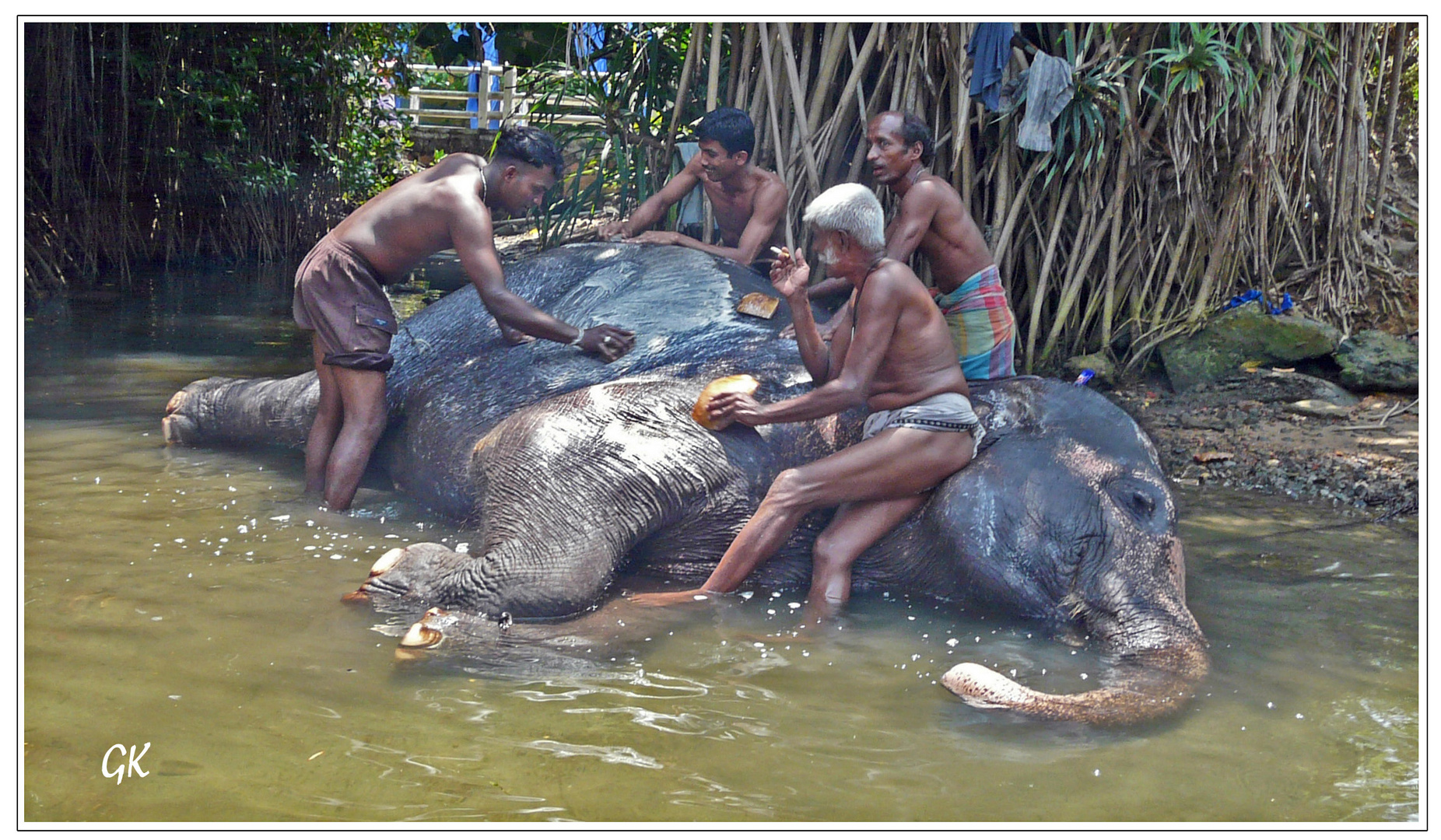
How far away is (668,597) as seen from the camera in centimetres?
360

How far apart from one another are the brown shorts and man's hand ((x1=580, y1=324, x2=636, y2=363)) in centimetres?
79

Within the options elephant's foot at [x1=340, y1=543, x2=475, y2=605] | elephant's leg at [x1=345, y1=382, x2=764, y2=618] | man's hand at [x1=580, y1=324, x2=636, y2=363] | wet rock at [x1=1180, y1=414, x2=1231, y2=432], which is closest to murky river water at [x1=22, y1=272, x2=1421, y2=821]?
elephant's foot at [x1=340, y1=543, x2=475, y2=605]

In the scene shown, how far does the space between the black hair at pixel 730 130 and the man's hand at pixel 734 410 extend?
5.52ft

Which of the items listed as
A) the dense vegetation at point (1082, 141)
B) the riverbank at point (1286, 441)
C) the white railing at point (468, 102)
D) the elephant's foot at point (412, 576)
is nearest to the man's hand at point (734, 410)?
the elephant's foot at point (412, 576)

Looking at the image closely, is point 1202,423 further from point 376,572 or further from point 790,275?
point 376,572

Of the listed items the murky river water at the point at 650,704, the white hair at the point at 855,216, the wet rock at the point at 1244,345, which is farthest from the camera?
the wet rock at the point at 1244,345

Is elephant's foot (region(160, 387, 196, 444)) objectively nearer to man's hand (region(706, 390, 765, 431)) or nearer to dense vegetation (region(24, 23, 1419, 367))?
dense vegetation (region(24, 23, 1419, 367))

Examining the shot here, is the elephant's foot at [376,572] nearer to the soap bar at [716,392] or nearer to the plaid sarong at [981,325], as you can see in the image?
the soap bar at [716,392]

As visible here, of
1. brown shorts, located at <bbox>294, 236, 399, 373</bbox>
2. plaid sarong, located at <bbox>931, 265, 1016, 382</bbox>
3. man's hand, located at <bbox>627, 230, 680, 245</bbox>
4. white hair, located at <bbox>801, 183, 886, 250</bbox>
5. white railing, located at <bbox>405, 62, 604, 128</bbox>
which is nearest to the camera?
white hair, located at <bbox>801, 183, 886, 250</bbox>

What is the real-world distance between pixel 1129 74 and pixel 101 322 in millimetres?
6775

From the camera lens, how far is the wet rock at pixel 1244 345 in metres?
6.18

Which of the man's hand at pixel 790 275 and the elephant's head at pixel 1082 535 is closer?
the elephant's head at pixel 1082 535

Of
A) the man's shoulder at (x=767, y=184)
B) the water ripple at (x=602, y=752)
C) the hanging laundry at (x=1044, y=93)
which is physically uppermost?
the hanging laundry at (x=1044, y=93)

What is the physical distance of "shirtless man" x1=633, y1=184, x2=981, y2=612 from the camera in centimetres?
355
